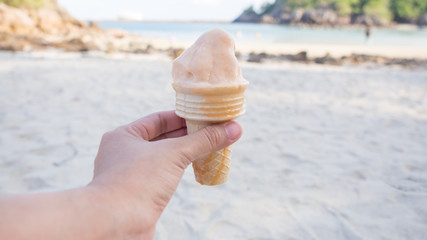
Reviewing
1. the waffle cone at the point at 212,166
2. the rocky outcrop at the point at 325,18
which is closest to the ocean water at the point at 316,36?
the waffle cone at the point at 212,166

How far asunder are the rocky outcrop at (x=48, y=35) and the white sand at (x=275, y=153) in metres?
6.20

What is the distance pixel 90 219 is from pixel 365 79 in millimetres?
7839

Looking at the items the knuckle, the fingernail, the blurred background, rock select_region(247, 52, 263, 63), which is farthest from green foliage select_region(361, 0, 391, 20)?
the knuckle

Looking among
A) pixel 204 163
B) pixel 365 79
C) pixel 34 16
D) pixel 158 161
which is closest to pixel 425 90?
pixel 365 79

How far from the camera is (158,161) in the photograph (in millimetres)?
1364

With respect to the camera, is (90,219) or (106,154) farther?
(106,154)

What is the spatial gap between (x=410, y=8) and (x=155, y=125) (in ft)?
293

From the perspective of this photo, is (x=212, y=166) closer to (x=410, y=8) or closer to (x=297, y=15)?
(x=297, y=15)

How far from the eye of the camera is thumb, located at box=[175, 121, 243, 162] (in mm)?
1461

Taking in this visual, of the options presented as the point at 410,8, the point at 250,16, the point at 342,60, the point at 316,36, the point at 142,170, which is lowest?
the point at 316,36

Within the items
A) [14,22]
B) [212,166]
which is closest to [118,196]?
[212,166]

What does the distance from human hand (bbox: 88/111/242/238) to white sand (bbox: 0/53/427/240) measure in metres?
0.88

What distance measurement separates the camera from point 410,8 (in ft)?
239

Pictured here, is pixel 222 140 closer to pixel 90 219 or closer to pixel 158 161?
pixel 158 161
